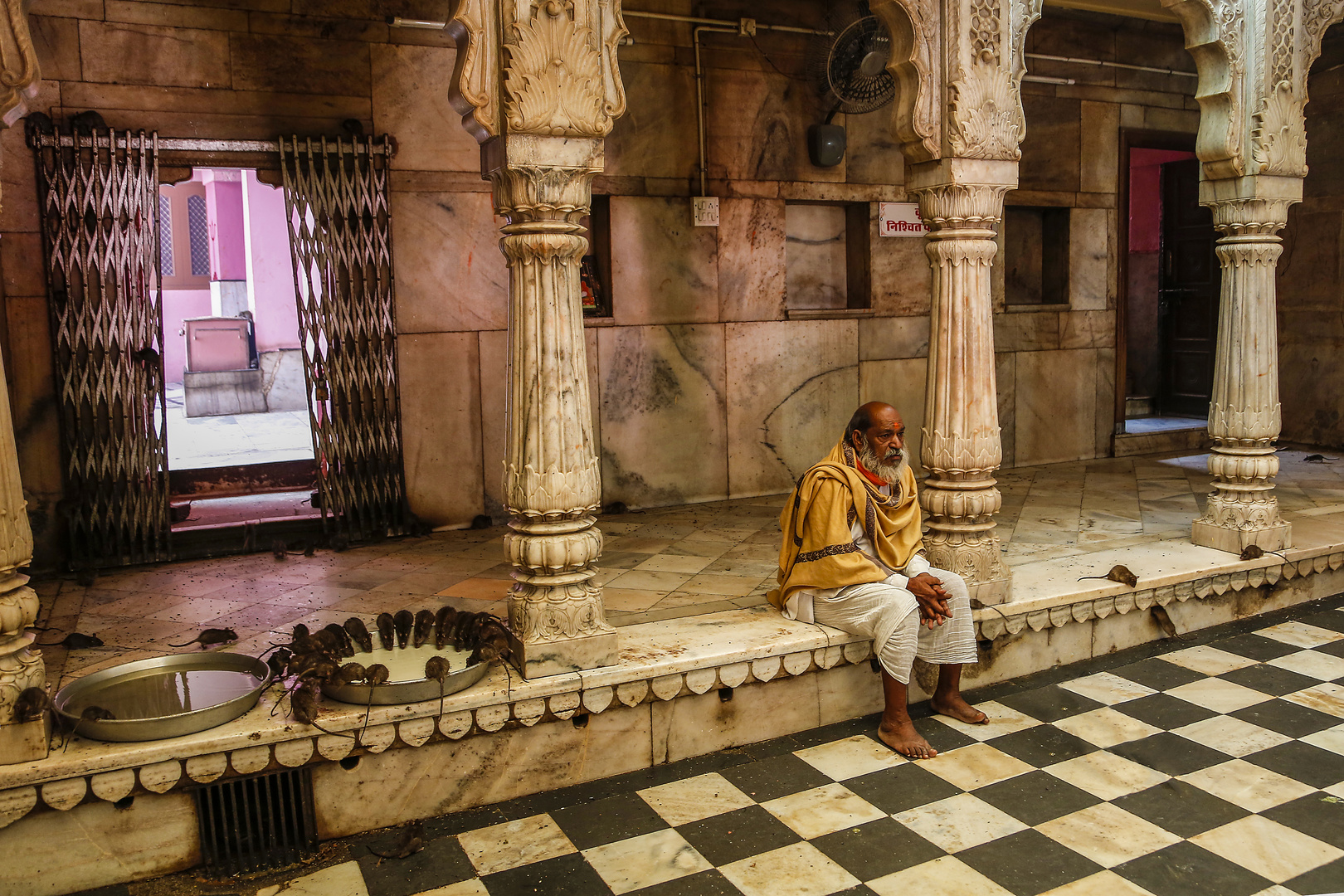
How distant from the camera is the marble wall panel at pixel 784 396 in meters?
8.31

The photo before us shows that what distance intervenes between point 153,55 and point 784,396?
4.95 meters

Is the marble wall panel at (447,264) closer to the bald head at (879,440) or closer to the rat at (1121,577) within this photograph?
the bald head at (879,440)

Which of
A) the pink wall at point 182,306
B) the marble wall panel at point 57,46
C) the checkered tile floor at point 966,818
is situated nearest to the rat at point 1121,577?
the checkered tile floor at point 966,818

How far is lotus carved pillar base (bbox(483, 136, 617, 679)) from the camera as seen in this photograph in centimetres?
419

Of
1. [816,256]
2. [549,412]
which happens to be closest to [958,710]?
[549,412]

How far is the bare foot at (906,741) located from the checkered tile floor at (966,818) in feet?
0.16

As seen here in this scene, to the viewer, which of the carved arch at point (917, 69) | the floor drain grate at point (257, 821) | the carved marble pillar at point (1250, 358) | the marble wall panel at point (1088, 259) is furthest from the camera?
the marble wall panel at point (1088, 259)

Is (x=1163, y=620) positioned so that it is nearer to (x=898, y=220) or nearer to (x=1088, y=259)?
(x=898, y=220)

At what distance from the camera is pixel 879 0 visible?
202 inches

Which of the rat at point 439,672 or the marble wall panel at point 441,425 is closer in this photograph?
the rat at point 439,672

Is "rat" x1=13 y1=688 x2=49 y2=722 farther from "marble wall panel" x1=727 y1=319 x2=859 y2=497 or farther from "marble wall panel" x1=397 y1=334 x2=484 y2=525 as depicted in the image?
"marble wall panel" x1=727 y1=319 x2=859 y2=497

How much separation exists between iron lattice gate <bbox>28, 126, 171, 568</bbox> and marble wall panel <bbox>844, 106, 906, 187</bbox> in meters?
5.11

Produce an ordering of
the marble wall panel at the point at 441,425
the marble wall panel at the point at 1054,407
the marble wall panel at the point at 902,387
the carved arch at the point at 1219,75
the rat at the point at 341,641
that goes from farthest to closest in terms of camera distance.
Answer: the marble wall panel at the point at 1054,407 → the marble wall panel at the point at 902,387 → the marble wall panel at the point at 441,425 → the carved arch at the point at 1219,75 → the rat at the point at 341,641

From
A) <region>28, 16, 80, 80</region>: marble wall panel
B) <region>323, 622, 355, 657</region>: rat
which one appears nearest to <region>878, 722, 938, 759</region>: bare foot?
<region>323, 622, 355, 657</region>: rat
